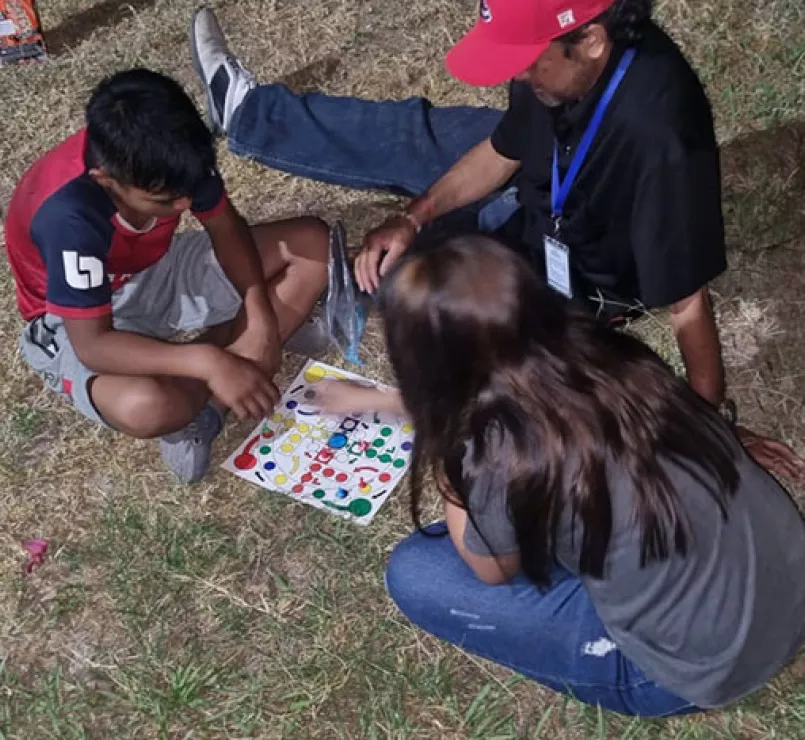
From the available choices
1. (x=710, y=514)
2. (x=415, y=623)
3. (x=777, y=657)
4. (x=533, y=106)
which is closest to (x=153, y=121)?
(x=533, y=106)

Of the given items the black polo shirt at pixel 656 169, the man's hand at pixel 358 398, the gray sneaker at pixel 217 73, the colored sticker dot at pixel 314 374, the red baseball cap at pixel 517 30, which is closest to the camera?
the red baseball cap at pixel 517 30

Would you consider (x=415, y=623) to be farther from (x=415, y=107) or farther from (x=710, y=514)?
(x=415, y=107)

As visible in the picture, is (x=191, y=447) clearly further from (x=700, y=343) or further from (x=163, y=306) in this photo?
(x=700, y=343)

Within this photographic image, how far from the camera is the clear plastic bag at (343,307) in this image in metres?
2.50

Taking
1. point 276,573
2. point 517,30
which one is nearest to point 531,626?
point 276,573

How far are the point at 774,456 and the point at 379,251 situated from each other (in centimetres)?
94

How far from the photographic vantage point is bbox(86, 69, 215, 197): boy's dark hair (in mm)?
1879

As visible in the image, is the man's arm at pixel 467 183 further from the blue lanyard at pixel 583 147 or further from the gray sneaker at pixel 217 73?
the gray sneaker at pixel 217 73

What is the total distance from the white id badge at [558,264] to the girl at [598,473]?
0.67 meters

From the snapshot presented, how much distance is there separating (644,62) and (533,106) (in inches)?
13.1

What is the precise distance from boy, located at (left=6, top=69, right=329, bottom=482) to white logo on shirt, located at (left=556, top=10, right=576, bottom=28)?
0.72 meters

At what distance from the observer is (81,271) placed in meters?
1.98

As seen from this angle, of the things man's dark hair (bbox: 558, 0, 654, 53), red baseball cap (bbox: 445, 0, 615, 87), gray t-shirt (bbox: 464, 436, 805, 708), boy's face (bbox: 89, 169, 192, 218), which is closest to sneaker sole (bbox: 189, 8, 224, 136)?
boy's face (bbox: 89, 169, 192, 218)

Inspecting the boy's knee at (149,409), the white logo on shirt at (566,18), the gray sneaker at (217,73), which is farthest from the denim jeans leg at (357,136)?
the white logo on shirt at (566,18)
